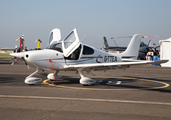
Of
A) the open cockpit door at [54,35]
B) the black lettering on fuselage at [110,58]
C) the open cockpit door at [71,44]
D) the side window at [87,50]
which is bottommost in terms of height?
the black lettering on fuselage at [110,58]

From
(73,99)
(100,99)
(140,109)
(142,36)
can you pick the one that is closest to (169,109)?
(140,109)

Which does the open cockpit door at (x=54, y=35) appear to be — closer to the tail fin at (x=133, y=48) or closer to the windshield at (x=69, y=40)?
the windshield at (x=69, y=40)

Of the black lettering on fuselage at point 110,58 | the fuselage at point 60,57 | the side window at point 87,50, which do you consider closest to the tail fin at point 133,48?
the black lettering on fuselage at point 110,58

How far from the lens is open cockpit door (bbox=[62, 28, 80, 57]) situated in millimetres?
10114

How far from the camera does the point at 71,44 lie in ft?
→ 33.3

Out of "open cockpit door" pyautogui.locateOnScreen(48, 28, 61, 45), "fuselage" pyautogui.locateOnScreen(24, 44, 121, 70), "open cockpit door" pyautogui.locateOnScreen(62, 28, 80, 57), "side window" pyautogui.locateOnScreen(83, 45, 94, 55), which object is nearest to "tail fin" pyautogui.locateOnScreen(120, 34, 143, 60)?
"fuselage" pyautogui.locateOnScreen(24, 44, 121, 70)

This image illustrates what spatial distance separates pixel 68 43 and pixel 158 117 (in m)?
6.56

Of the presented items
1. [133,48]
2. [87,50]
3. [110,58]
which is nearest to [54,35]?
[87,50]

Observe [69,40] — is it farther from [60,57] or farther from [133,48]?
[133,48]

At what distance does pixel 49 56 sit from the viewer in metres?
9.86

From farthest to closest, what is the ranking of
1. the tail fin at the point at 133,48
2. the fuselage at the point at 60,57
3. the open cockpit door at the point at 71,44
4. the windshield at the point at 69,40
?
the tail fin at the point at 133,48, the windshield at the point at 69,40, the open cockpit door at the point at 71,44, the fuselage at the point at 60,57

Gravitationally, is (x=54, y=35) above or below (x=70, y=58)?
above

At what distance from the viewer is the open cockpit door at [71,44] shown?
33.2 feet

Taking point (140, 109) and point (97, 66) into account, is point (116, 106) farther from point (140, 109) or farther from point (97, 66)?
point (97, 66)
